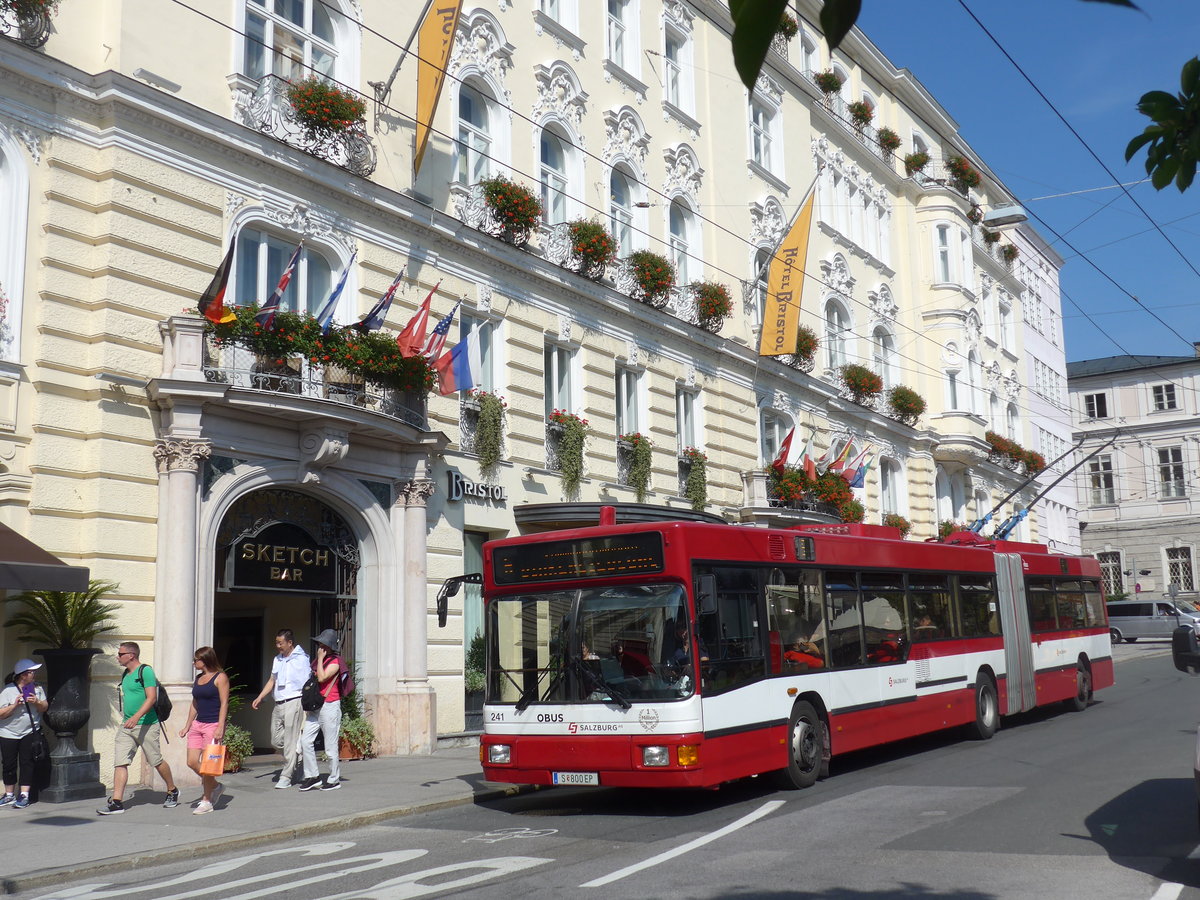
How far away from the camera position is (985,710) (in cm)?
1912

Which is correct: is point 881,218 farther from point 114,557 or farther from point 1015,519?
point 114,557

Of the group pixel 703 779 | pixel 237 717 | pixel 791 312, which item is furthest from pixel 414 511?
pixel 791 312

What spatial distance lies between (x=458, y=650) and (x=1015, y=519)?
21.4 metres

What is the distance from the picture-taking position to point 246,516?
17266mm

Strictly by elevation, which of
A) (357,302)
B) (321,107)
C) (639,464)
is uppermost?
(321,107)

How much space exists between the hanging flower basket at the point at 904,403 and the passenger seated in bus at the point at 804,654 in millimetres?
24543

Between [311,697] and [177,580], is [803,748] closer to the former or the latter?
[311,697]

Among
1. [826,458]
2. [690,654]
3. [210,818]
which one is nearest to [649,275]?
[826,458]

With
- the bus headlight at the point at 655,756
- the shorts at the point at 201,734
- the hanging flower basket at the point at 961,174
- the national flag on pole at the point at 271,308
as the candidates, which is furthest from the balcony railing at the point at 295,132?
the hanging flower basket at the point at 961,174

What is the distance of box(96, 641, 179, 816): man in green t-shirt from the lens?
12.9 meters

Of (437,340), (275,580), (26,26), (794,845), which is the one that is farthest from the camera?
(437,340)

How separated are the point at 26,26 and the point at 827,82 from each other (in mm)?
25290

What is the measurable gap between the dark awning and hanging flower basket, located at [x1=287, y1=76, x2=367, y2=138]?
7370mm

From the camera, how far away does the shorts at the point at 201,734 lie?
1294cm
